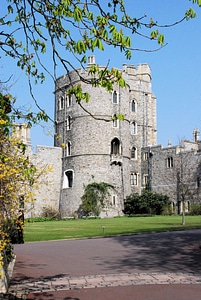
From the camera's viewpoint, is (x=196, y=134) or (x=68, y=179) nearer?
(x=68, y=179)

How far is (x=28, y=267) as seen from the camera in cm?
1168

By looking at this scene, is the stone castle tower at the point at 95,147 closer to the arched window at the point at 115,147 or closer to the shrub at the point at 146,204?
the arched window at the point at 115,147

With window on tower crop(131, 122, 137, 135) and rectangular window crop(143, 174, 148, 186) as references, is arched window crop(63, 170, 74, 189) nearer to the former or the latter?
rectangular window crop(143, 174, 148, 186)

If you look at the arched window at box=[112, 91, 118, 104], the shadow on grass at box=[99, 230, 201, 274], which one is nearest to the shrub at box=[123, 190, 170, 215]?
the arched window at box=[112, 91, 118, 104]

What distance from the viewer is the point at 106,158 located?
44188 millimetres

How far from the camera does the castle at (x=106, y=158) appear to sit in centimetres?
4397

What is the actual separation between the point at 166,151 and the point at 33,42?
1654 inches

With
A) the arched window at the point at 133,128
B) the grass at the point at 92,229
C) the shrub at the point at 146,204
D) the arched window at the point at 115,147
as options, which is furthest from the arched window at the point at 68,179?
the grass at the point at 92,229

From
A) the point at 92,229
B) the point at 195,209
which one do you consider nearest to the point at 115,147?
the point at 195,209

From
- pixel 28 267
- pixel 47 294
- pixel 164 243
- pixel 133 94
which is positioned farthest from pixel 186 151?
pixel 47 294

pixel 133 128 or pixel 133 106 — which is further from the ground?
pixel 133 106

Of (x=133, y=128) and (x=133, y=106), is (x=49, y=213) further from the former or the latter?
(x=133, y=106)

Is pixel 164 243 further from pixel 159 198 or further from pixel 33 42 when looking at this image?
pixel 159 198

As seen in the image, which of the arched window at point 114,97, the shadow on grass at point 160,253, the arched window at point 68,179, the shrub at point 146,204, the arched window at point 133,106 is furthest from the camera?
the arched window at point 133,106
